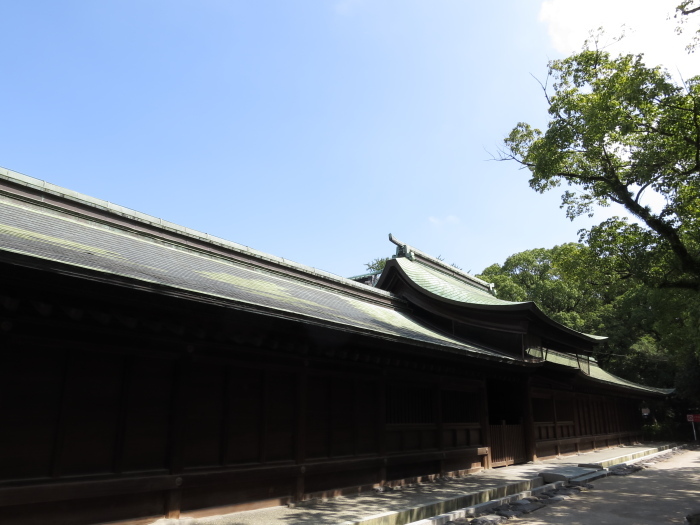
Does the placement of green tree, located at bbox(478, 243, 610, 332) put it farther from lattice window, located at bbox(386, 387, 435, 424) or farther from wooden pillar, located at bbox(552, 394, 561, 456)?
lattice window, located at bbox(386, 387, 435, 424)

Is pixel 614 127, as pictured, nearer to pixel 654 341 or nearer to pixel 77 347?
pixel 77 347

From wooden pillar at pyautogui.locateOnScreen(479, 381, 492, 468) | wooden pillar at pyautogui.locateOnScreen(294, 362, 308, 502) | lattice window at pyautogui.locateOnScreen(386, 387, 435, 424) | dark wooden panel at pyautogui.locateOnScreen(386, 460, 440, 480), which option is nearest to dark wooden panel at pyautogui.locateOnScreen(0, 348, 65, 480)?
wooden pillar at pyautogui.locateOnScreen(294, 362, 308, 502)

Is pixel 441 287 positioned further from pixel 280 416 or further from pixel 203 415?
pixel 203 415

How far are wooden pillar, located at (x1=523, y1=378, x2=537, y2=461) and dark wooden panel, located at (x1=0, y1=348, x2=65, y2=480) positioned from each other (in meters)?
14.6

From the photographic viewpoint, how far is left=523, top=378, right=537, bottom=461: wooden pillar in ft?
55.6

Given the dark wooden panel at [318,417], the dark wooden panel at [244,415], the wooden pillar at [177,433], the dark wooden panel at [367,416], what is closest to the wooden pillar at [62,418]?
the wooden pillar at [177,433]

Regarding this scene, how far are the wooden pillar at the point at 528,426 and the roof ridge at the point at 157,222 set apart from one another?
6317 mm

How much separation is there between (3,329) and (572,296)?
4332 cm

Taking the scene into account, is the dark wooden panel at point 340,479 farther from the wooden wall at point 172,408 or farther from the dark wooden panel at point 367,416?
the dark wooden panel at point 367,416

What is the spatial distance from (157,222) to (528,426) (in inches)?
534

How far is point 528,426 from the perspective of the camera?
17031 mm

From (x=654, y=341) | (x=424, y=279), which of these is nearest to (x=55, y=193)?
(x=424, y=279)

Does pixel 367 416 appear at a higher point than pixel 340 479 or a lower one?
higher

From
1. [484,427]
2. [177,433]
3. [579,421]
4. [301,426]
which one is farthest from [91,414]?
[579,421]
